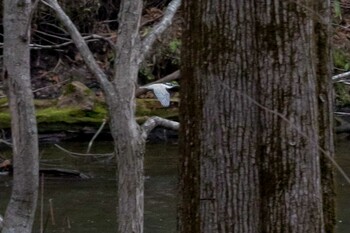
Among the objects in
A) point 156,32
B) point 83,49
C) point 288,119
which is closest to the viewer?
point 288,119

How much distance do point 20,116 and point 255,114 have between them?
3.03m

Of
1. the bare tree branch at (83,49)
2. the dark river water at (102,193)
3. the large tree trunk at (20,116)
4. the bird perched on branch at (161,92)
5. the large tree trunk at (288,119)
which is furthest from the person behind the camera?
the dark river water at (102,193)

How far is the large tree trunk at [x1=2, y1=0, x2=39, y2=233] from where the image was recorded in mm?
6902

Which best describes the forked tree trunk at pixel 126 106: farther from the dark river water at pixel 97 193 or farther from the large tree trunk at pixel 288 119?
the large tree trunk at pixel 288 119

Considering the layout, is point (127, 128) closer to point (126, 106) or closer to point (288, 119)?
point (126, 106)

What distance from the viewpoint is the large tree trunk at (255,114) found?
428cm

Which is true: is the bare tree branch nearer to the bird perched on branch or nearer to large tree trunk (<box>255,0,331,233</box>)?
the bird perched on branch

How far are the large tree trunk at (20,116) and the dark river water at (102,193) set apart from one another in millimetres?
5321

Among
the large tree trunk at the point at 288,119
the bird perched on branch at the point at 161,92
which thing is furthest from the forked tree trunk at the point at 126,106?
the large tree trunk at the point at 288,119

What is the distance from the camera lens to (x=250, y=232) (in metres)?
4.38

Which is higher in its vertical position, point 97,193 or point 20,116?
point 20,116

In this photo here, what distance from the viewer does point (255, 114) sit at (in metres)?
4.32

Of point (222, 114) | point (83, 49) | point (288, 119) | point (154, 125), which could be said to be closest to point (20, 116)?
point (83, 49)

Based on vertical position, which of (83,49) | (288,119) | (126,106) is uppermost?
(83,49)
